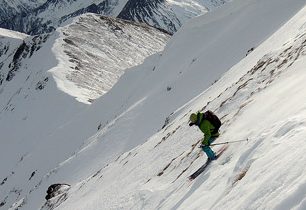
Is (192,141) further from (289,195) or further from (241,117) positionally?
(289,195)

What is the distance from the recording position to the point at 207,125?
1452 cm

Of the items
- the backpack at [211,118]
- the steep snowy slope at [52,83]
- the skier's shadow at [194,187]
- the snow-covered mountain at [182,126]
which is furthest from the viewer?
the steep snowy slope at [52,83]

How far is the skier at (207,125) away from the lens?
14250mm

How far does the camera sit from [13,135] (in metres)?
71.6

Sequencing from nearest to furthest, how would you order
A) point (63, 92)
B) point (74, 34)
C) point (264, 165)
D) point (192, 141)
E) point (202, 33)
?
1. point (264, 165)
2. point (192, 141)
3. point (202, 33)
4. point (63, 92)
5. point (74, 34)

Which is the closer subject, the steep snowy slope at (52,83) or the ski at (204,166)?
the ski at (204,166)

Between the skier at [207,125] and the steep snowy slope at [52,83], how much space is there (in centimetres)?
2697

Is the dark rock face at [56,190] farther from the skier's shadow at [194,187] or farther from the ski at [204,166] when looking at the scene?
the skier's shadow at [194,187]

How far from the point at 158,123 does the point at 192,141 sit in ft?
49.0

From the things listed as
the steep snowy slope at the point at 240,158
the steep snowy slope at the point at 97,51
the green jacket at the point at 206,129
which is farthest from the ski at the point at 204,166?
the steep snowy slope at the point at 97,51

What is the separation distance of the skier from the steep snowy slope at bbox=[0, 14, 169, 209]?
26975mm

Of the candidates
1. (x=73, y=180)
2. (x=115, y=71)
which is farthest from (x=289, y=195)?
(x=115, y=71)

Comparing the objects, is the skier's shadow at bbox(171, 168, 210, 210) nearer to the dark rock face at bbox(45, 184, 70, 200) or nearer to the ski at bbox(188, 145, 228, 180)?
the ski at bbox(188, 145, 228, 180)

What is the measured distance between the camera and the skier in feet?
46.8
